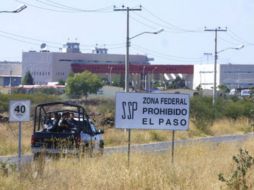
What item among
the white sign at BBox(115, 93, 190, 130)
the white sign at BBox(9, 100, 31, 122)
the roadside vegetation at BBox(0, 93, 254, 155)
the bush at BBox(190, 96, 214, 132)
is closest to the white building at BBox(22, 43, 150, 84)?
the roadside vegetation at BBox(0, 93, 254, 155)

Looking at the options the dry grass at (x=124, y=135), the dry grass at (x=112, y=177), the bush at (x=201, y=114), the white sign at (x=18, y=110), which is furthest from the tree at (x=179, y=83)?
Answer: the dry grass at (x=112, y=177)

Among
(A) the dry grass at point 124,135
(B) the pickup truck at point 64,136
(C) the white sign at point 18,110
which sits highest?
(C) the white sign at point 18,110

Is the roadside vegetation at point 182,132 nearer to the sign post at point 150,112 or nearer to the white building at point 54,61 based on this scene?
the sign post at point 150,112

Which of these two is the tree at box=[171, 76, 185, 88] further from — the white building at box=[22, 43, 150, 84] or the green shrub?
the green shrub

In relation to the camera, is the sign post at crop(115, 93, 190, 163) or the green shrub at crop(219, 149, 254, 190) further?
the sign post at crop(115, 93, 190, 163)

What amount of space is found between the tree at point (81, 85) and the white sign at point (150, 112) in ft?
330

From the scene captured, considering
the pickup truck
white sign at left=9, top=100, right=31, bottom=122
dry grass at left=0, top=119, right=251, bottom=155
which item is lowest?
dry grass at left=0, top=119, right=251, bottom=155

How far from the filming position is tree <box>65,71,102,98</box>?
117 metres

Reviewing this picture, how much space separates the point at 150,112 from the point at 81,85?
10267 centimetres

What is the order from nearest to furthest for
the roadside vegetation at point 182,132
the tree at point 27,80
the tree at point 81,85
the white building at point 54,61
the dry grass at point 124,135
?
the dry grass at point 124,135
the roadside vegetation at point 182,132
the tree at point 81,85
the tree at point 27,80
the white building at point 54,61

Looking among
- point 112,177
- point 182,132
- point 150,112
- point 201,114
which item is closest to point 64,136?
point 150,112

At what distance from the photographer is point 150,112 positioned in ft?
51.7

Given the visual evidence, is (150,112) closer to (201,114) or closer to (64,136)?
(64,136)

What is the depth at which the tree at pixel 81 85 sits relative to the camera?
4616 inches
